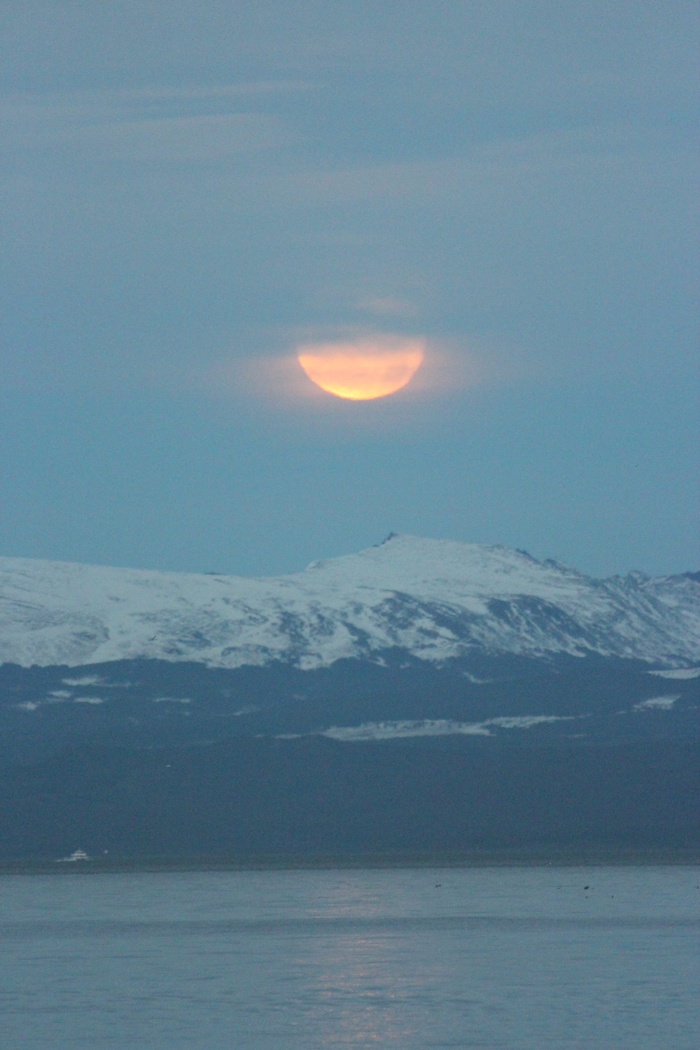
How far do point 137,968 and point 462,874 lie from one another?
10342 cm

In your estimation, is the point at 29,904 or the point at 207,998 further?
the point at 29,904

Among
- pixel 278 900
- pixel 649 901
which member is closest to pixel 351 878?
pixel 278 900

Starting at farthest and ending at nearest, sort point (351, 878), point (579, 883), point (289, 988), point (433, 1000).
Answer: point (351, 878) → point (579, 883) → point (289, 988) → point (433, 1000)

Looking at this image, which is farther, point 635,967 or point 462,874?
point 462,874

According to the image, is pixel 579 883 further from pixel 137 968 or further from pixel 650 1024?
pixel 650 1024

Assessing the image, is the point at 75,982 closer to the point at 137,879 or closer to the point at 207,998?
the point at 207,998

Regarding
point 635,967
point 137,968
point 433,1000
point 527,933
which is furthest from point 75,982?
point 527,933

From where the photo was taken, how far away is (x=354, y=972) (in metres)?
63.4

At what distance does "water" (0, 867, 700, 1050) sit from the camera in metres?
47.6

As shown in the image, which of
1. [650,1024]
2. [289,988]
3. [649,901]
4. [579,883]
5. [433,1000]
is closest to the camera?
[650,1024]

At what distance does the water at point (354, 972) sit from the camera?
156 ft

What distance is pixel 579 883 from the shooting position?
14550 centimetres

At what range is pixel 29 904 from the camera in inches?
4774

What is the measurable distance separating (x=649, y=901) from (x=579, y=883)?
110 feet
